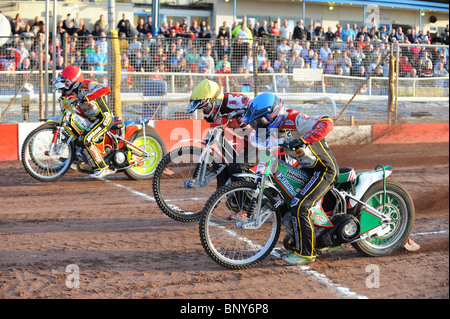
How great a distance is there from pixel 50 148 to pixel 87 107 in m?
0.91

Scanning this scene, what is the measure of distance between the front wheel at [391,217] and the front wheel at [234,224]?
984 mm

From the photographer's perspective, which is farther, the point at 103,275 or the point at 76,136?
the point at 76,136

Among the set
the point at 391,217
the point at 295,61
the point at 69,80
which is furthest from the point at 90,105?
the point at 295,61

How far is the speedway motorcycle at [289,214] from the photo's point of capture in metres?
5.77

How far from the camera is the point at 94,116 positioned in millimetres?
9906

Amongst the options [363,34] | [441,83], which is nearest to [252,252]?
[441,83]

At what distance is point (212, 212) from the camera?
5637 mm

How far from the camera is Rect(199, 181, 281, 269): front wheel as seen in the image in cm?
562

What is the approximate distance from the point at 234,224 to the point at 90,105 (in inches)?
185

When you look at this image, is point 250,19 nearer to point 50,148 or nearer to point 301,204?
point 50,148

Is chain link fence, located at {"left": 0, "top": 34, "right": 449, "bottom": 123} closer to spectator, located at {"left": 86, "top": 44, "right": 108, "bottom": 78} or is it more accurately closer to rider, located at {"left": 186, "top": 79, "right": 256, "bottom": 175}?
spectator, located at {"left": 86, "top": 44, "right": 108, "bottom": 78}

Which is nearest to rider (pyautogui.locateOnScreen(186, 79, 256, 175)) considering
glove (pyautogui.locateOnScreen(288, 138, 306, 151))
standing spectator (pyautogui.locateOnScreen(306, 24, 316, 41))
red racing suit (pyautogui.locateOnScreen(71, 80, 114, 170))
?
glove (pyautogui.locateOnScreen(288, 138, 306, 151))

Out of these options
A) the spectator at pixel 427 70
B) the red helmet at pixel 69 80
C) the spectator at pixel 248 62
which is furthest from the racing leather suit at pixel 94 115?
the spectator at pixel 427 70

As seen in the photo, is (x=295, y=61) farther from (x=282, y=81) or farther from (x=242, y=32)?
(x=242, y=32)
